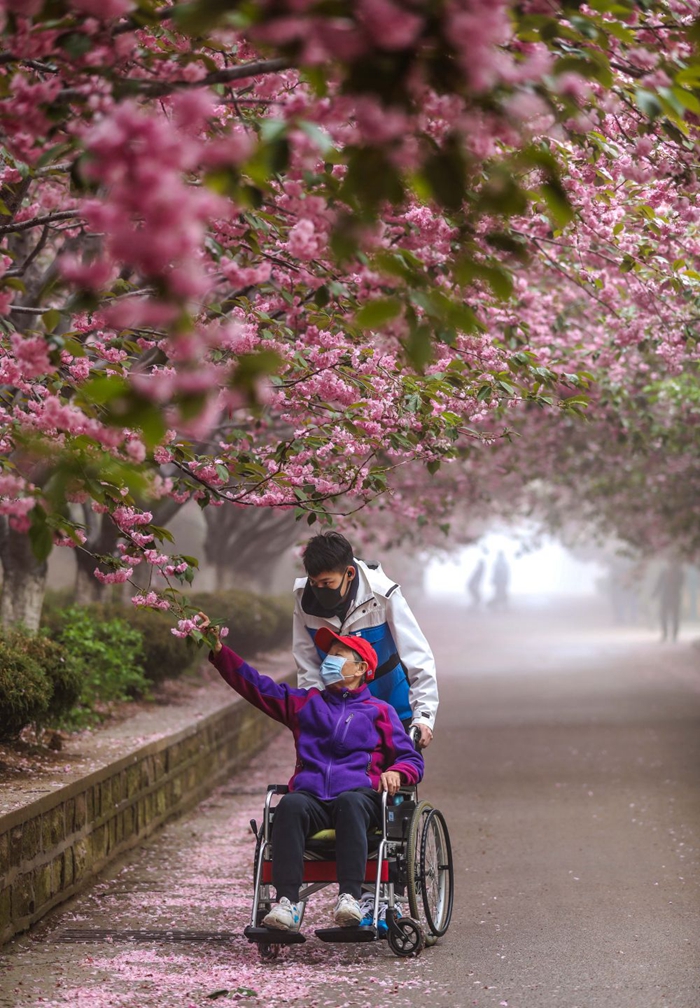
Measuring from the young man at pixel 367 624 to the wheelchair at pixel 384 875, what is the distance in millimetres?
479

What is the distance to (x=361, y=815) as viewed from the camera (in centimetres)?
506

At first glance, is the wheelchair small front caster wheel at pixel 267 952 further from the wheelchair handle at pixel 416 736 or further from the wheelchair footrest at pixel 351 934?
the wheelchair handle at pixel 416 736

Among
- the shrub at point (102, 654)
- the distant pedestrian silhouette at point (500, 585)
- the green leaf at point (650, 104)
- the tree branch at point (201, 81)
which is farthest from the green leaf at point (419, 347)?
the distant pedestrian silhouette at point (500, 585)

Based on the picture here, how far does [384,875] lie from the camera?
504cm

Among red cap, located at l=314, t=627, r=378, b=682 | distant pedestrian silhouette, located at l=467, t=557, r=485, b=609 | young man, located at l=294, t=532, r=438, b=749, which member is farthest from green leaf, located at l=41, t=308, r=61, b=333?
distant pedestrian silhouette, located at l=467, t=557, r=485, b=609

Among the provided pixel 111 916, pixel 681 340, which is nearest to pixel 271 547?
pixel 681 340

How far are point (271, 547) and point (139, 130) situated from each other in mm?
22461

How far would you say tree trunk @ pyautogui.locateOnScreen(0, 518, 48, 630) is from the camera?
9852 mm

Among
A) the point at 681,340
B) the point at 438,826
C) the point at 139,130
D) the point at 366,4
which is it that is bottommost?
the point at 438,826

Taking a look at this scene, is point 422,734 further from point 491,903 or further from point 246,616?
point 246,616

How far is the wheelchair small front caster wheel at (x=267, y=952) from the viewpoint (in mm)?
5102

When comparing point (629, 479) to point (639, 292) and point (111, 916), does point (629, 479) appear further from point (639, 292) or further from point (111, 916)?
point (111, 916)

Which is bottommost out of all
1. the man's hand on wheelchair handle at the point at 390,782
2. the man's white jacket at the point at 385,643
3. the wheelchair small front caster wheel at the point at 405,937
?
the wheelchair small front caster wheel at the point at 405,937

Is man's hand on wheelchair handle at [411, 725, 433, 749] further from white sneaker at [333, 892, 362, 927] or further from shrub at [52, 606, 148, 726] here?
shrub at [52, 606, 148, 726]
